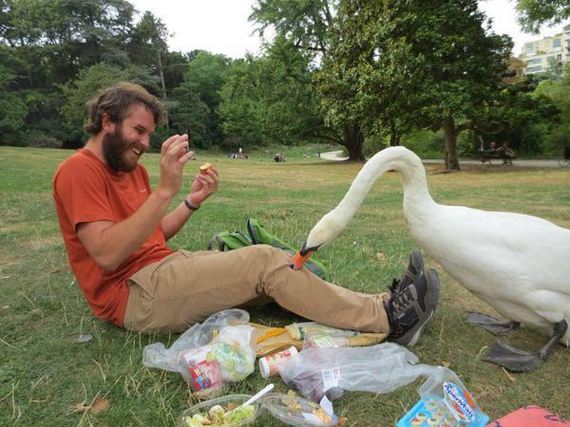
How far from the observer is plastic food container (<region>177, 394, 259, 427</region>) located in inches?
89.0

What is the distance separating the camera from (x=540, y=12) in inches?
781

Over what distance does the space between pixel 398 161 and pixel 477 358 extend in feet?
5.03

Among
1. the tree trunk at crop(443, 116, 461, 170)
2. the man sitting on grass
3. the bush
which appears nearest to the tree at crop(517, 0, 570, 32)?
the tree trunk at crop(443, 116, 461, 170)

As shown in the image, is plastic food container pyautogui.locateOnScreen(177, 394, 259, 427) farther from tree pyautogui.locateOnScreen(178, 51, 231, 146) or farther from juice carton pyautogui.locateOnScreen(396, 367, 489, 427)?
tree pyautogui.locateOnScreen(178, 51, 231, 146)

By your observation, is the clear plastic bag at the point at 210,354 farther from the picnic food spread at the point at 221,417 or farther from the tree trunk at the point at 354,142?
the tree trunk at the point at 354,142

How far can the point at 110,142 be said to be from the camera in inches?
116

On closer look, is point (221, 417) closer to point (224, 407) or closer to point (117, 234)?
point (224, 407)

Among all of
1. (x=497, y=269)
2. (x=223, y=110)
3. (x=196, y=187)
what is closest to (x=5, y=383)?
(x=196, y=187)

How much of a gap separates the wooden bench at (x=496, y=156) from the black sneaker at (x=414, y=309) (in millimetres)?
23029

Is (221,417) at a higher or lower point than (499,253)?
lower

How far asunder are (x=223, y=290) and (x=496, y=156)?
1051 inches

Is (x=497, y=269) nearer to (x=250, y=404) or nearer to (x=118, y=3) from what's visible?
(x=250, y=404)

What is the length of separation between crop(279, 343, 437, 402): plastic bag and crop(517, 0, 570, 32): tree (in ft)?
70.6

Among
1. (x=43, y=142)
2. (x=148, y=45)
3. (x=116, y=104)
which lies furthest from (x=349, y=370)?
(x=148, y=45)
